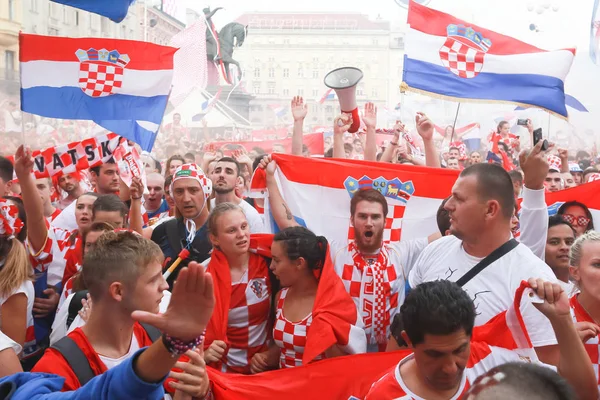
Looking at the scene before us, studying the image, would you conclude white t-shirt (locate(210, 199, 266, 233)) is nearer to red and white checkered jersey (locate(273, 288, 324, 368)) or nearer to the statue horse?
red and white checkered jersey (locate(273, 288, 324, 368))

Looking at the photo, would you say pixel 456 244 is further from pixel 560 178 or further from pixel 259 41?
pixel 259 41

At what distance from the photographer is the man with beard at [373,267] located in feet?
13.0

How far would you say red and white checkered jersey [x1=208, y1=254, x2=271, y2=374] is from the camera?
12.7 ft

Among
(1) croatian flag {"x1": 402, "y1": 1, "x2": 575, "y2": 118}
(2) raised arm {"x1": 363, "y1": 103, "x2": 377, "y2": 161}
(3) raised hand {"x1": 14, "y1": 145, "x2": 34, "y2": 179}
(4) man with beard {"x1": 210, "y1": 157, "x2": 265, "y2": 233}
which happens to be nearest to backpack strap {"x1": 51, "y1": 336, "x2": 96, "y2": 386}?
(3) raised hand {"x1": 14, "y1": 145, "x2": 34, "y2": 179}

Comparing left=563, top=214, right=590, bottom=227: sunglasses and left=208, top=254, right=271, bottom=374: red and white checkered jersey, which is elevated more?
left=563, top=214, right=590, bottom=227: sunglasses

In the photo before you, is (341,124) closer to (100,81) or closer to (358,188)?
(358,188)

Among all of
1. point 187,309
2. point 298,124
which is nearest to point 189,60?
point 298,124

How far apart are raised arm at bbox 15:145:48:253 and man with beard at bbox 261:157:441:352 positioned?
1.98m

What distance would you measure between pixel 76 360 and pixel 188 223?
2.57 meters

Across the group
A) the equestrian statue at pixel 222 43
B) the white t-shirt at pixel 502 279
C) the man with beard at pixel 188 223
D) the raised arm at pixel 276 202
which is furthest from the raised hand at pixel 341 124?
the equestrian statue at pixel 222 43

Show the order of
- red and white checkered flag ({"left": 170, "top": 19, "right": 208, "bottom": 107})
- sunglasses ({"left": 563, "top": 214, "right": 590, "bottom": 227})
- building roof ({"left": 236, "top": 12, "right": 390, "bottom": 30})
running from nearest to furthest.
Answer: sunglasses ({"left": 563, "top": 214, "right": 590, "bottom": 227}) < red and white checkered flag ({"left": 170, "top": 19, "right": 208, "bottom": 107}) < building roof ({"left": 236, "top": 12, "right": 390, "bottom": 30})

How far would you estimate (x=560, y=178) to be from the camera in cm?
762

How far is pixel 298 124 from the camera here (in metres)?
6.21

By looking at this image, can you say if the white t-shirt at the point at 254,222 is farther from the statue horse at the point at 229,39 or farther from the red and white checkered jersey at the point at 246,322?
the statue horse at the point at 229,39
